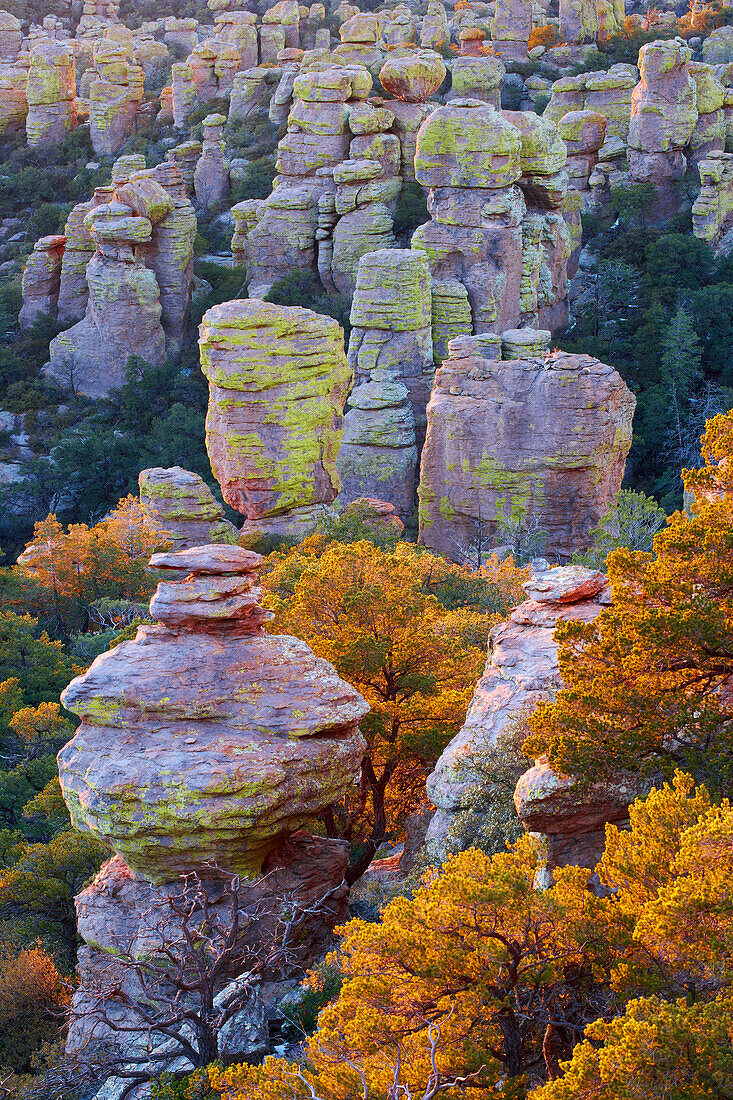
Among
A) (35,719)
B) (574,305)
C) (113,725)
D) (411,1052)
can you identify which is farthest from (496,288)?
(411,1052)

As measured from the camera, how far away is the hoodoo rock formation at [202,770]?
12055mm

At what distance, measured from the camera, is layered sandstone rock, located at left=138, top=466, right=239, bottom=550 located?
3044cm

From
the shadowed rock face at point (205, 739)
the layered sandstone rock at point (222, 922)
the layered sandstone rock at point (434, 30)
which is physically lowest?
the layered sandstone rock at point (222, 922)

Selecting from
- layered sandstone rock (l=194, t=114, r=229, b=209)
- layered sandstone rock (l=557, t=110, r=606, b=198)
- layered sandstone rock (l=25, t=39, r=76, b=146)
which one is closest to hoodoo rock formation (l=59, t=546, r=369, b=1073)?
layered sandstone rock (l=557, t=110, r=606, b=198)

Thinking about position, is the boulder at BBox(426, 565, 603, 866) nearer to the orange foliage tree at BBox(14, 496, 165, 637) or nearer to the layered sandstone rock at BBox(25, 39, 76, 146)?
the orange foliage tree at BBox(14, 496, 165, 637)

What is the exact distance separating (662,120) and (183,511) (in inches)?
1089

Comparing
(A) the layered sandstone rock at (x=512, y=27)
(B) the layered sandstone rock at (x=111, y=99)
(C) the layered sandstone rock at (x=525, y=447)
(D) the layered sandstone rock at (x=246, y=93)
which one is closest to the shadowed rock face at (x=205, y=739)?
(C) the layered sandstone rock at (x=525, y=447)

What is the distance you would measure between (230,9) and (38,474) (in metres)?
50.8

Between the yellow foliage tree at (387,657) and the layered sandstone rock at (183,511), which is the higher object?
the yellow foliage tree at (387,657)

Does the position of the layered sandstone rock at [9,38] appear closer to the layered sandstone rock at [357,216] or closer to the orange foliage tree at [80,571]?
the layered sandstone rock at [357,216]

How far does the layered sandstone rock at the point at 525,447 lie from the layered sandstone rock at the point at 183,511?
Result: 5.50 m

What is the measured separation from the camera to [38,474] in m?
40.2

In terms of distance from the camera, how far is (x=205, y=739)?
1252 cm

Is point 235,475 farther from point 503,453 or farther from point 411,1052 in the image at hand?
point 411,1052
